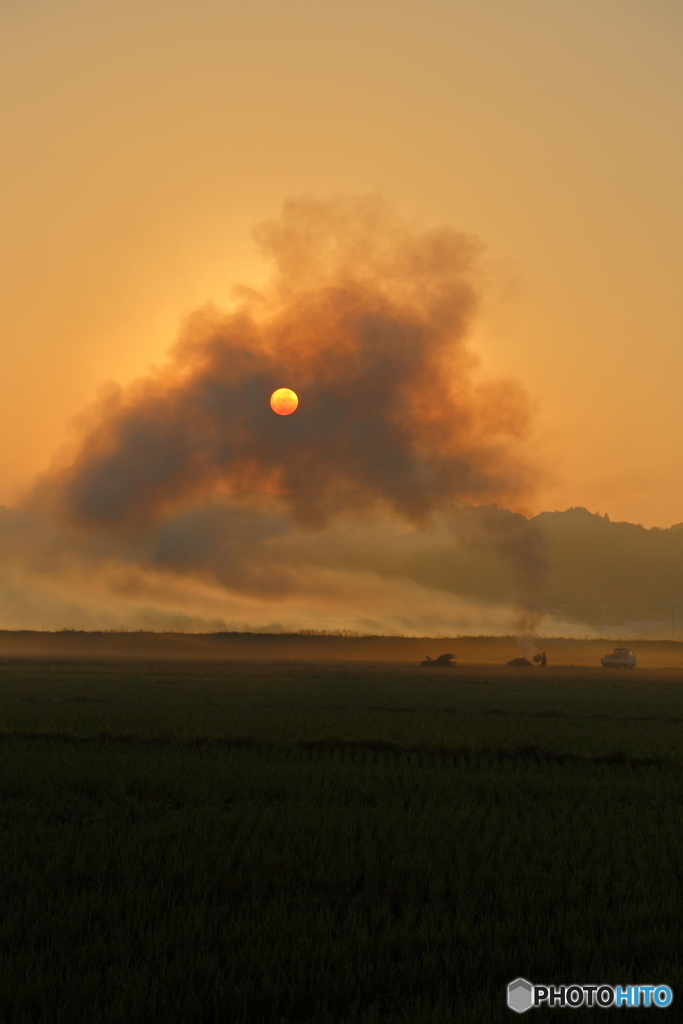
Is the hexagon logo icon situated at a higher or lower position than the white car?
higher

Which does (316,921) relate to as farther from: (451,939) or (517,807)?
(517,807)

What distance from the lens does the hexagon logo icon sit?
21.8 ft

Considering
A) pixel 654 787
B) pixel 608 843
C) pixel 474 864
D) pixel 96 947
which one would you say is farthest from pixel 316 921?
pixel 654 787

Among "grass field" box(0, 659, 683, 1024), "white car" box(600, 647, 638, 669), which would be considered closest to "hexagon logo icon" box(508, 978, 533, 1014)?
"grass field" box(0, 659, 683, 1024)

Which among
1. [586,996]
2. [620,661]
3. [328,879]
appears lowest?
[620,661]

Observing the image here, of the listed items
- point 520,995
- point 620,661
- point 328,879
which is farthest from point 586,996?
point 620,661

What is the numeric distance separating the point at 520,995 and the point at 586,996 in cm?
60

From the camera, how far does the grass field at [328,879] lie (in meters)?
6.87

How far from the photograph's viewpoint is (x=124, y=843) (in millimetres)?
11500

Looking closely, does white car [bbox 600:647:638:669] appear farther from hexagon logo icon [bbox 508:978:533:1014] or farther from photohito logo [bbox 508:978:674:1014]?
hexagon logo icon [bbox 508:978:533:1014]

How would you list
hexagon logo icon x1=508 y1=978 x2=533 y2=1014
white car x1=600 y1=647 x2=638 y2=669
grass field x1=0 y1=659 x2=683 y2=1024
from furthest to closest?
white car x1=600 y1=647 x2=638 y2=669 < grass field x1=0 y1=659 x2=683 y2=1024 < hexagon logo icon x1=508 y1=978 x2=533 y2=1014

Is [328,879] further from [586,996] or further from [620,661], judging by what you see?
[620,661]

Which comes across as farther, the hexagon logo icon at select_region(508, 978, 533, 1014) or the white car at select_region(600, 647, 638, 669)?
the white car at select_region(600, 647, 638, 669)

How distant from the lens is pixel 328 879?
33.0ft
